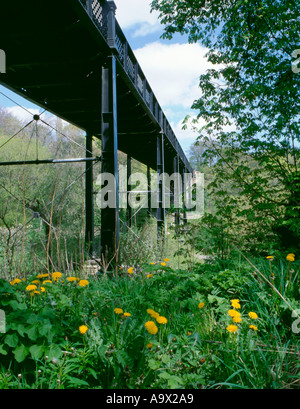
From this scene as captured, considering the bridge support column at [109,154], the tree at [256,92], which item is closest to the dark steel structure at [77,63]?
the bridge support column at [109,154]

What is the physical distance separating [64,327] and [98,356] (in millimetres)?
489

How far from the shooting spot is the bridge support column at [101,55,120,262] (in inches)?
210

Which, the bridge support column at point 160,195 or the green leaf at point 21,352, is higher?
the bridge support column at point 160,195

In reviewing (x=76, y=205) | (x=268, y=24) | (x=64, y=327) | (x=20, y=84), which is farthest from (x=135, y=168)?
(x=64, y=327)

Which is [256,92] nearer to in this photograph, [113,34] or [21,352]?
[113,34]

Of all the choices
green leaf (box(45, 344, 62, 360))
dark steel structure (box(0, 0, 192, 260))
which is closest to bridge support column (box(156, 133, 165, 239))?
dark steel structure (box(0, 0, 192, 260))

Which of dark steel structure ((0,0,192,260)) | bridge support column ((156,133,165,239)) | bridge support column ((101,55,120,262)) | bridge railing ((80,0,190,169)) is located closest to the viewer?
dark steel structure ((0,0,192,260))

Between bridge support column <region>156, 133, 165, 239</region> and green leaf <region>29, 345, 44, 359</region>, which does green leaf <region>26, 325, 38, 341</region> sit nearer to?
green leaf <region>29, 345, 44, 359</region>

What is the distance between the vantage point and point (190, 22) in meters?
6.62

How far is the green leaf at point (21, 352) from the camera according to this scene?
159 cm

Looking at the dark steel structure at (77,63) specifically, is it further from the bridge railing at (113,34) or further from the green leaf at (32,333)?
the green leaf at (32,333)

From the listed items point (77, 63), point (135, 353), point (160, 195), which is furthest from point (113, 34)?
point (160, 195)

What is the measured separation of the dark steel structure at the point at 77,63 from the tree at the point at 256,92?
1.73m

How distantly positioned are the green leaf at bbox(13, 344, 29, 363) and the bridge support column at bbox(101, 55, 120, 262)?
3.56 metres
